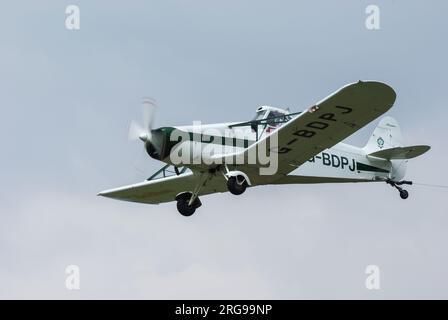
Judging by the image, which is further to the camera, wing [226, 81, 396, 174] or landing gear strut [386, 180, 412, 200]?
landing gear strut [386, 180, 412, 200]

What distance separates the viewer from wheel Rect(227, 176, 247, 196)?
64.4ft

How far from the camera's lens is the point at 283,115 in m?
20.9

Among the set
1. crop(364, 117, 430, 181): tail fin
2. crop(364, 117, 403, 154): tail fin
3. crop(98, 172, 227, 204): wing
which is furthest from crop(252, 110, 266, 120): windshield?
crop(364, 117, 403, 154): tail fin

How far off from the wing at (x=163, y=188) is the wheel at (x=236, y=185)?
131cm

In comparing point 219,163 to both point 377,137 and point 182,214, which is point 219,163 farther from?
point 377,137

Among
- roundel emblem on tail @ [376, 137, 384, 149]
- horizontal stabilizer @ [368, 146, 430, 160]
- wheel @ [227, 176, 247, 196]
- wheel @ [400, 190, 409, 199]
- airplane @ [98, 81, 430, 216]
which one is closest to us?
airplane @ [98, 81, 430, 216]

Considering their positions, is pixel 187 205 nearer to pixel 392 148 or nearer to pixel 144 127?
pixel 144 127

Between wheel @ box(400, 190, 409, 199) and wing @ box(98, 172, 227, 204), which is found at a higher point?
wing @ box(98, 172, 227, 204)

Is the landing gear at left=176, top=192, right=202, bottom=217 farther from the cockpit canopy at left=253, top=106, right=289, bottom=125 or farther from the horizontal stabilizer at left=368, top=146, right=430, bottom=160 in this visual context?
the horizontal stabilizer at left=368, top=146, right=430, bottom=160

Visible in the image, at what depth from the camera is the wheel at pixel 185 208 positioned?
2097 centimetres

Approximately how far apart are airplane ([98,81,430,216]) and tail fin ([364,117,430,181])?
0.04m

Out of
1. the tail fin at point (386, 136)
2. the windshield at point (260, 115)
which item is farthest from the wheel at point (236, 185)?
the tail fin at point (386, 136)

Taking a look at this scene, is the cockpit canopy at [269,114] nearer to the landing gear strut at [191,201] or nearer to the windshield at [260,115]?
the windshield at [260,115]

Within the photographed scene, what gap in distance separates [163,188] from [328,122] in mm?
5184
